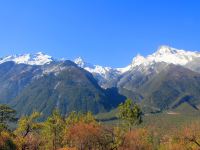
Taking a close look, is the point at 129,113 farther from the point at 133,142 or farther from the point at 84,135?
the point at 84,135

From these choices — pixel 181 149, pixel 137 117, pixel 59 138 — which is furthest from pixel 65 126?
pixel 181 149

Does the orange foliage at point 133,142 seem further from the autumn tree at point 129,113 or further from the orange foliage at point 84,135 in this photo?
the orange foliage at point 84,135

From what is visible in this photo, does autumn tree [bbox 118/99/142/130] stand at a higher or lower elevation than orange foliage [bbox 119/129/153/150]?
higher

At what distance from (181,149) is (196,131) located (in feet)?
58.8

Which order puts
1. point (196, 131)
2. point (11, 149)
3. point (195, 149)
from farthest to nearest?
point (195, 149) → point (196, 131) → point (11, 149)

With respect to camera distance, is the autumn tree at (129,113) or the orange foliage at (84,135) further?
the autumn tree at (129,113)

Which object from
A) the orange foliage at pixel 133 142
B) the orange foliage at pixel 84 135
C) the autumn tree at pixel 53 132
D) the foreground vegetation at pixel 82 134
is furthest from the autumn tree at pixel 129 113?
the autumn tree at pixel 53 132

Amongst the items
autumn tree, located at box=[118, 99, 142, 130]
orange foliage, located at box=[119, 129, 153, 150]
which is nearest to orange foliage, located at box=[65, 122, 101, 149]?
orange foliage, located at box=[119, 129, 153, 150]

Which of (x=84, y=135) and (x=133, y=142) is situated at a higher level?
(x=84, y=135)

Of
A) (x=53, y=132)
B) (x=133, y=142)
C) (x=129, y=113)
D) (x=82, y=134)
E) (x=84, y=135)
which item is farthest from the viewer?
(x=53, y=132)

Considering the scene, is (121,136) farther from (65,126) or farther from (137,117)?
(65,126)

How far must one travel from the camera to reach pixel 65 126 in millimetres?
159875

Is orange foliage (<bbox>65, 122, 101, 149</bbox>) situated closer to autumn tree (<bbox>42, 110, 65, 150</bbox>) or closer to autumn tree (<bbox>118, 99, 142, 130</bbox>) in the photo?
autumn tree (<bbox>42, 110, 65, 150</bbox>)

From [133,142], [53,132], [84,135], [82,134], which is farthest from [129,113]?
[53,132]
